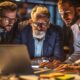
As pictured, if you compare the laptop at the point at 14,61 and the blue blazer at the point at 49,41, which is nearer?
the laptop at the point at 14,61

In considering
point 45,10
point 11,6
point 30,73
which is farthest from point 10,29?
point 30,73

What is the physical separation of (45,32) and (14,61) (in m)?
0.37

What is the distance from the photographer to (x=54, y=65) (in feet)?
5.01

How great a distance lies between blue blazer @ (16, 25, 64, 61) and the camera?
61.6 inches

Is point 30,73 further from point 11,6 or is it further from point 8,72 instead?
point 11,6

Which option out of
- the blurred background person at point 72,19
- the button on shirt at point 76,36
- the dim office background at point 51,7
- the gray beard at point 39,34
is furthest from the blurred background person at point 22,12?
the button on shirt at point 76,36

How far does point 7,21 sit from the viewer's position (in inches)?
61.2

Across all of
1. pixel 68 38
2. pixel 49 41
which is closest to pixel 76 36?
pixel 68 38

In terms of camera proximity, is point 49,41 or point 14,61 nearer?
point 14,61

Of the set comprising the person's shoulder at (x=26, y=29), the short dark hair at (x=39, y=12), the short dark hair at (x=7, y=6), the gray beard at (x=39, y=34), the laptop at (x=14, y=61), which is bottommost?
the laptop at (x=14, y=61)

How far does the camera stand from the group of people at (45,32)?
154 cm

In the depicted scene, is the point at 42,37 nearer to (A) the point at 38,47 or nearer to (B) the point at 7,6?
(A) the point at 38,47

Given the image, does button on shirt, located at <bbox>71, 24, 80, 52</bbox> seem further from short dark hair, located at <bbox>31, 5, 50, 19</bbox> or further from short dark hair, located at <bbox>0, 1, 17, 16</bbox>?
short dark hair, located at <bbox>0, 1, 17, 16</bbox>

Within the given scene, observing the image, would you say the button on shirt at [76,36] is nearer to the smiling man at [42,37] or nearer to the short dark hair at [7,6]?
the smiling man at [42,37]
